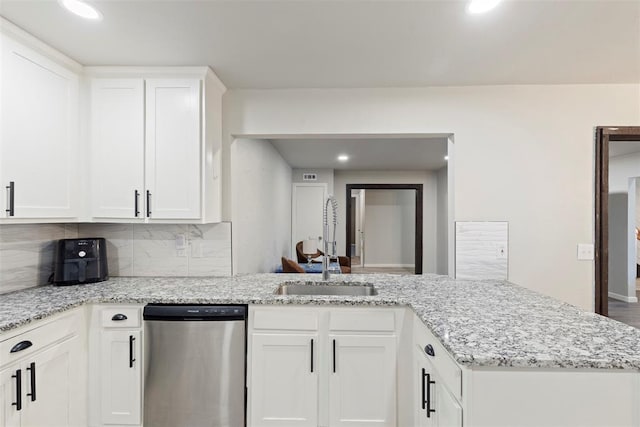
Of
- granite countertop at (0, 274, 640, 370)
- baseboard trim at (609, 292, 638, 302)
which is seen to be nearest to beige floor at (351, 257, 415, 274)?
baseboard trim at (609, 292, 638, 302)

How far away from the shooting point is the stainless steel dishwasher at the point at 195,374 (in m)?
1.87

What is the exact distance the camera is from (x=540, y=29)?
5.46 feet

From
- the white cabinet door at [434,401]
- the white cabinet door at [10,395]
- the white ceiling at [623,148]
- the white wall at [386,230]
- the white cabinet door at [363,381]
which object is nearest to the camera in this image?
the white cabinet door at [434,401]

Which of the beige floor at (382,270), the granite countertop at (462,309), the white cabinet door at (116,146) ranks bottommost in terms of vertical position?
the beige floor at (382,270)

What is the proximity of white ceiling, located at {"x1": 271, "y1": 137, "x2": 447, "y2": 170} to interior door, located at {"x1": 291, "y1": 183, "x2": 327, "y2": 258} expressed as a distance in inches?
18.7

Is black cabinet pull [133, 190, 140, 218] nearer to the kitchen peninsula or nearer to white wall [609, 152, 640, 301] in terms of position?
the kitchen peninsula

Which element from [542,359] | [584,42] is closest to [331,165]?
[584,42]

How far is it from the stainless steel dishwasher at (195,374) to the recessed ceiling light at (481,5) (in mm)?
1909

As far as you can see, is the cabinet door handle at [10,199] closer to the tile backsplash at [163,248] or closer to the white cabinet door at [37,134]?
the white cabinet door at [37,134]

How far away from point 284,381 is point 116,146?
1827 millimetres

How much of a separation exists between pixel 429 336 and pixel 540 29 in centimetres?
163

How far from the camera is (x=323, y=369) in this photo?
74.0 inches

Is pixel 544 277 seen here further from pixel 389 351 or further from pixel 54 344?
pixel 54 344

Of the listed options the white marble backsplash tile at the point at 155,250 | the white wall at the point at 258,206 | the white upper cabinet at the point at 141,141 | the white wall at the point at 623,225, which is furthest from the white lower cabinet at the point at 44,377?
the white wall at the point at 623,225
